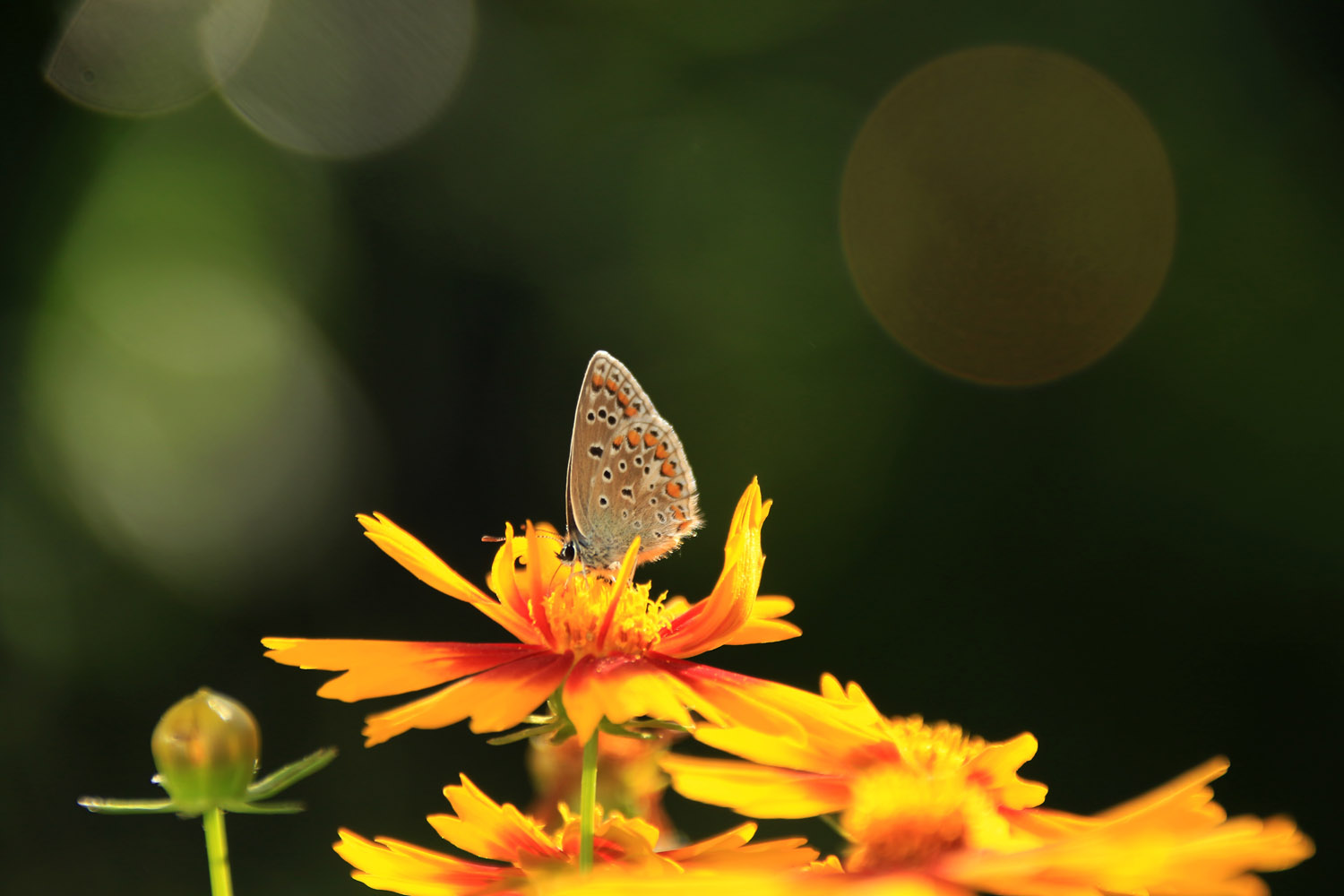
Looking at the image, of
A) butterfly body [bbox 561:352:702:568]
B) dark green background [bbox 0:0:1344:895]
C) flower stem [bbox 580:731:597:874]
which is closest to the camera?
flower stem [bbox 580:731:597:874]

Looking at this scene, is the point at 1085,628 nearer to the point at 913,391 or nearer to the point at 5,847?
the point at 913,391

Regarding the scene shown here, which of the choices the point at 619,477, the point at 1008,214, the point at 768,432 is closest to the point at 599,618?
the point at 619,477

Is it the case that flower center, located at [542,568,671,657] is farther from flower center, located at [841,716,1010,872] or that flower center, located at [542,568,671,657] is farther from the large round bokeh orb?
the large round bokeh orb

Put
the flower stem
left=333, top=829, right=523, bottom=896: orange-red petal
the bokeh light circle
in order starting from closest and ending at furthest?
the flower stem → left=333, top=829, right=523, bottom=896: orange-red petal → the bokeh light circle

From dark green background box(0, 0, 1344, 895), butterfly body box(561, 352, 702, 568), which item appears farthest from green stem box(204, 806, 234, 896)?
dark green background box(0, 0, 1344, 895)

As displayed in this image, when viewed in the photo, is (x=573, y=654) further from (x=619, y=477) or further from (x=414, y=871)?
(x=619, y=477)

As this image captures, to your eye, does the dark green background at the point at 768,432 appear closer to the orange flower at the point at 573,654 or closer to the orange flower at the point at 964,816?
the orange flower at the point at 573,654
